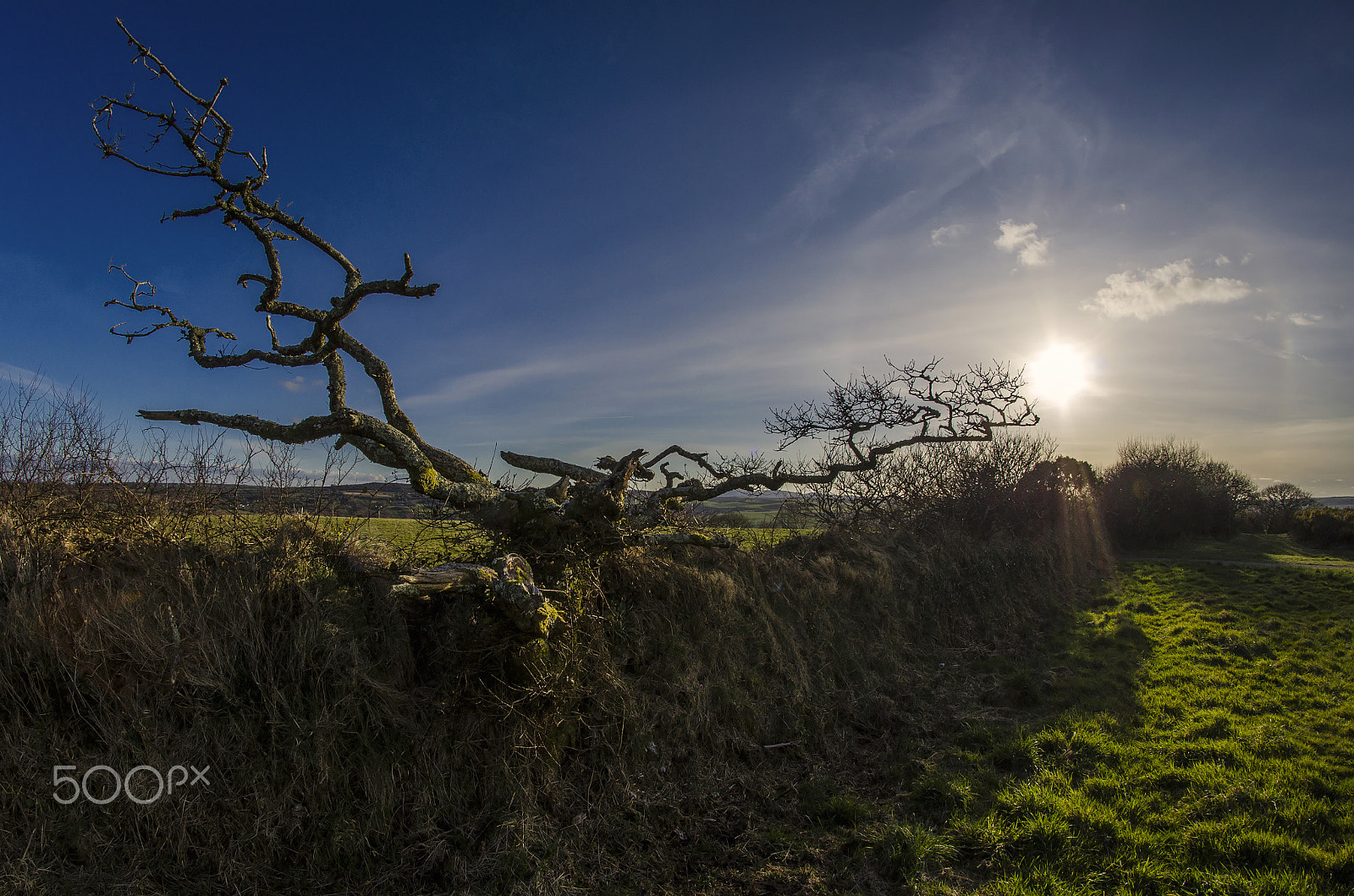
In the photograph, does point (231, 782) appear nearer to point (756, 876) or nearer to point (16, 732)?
point (16, 732)

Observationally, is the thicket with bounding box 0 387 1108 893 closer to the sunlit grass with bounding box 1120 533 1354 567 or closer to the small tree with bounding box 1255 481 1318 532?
the sunlit grass with bounding box 1120 533 1354 567

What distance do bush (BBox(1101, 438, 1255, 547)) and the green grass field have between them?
986 inches

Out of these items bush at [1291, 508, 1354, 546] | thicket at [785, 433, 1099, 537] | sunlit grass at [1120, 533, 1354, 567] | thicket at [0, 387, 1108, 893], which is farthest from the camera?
bush at [1291, 508, 1354, 546]

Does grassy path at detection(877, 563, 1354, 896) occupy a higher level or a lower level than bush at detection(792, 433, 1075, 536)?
lower

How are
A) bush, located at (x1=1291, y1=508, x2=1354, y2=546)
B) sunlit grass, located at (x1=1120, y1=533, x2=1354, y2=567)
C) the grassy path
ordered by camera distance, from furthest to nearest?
bush, located at (x1=1291, y1=508, x2=1354, y2=546) < sunlit grass, located at (x1=1120, y1=533, x2=1354, y2=567) < the grassy path

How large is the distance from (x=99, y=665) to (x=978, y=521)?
2097cm

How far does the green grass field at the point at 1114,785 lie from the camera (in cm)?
476

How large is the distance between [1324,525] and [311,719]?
5548 cm

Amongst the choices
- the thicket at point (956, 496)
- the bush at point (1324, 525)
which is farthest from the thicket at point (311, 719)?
the bush at point (1324, 525)

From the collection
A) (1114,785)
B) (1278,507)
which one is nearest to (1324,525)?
(1278,507)

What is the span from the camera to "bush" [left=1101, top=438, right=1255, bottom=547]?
1257 inches

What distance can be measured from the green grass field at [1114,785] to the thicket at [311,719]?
123 centimetres

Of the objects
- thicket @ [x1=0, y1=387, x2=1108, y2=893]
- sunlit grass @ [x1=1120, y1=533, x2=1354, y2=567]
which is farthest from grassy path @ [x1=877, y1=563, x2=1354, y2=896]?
sunlit grass @ [x1=1120, y1=533, x2=1354, y2=567]

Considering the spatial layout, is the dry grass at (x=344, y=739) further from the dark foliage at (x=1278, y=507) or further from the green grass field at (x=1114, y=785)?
the dark foliage at (x=1278, y=507)
